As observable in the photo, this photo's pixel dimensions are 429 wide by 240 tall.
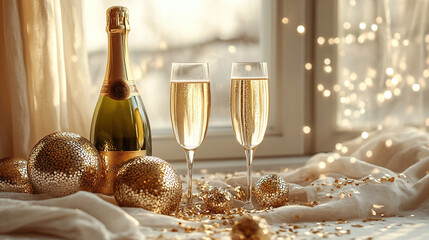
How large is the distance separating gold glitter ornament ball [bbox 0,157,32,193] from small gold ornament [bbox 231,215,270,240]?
1.52 ft

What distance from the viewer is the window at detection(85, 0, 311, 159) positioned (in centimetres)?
Answer: 139

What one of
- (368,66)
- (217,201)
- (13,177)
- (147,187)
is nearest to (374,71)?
(368,66)

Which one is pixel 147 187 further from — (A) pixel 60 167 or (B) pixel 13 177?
(B) pixel 13 177

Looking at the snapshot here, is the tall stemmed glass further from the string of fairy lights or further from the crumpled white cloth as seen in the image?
the string of fairy lights

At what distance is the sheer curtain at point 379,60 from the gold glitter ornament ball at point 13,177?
99 centimetres

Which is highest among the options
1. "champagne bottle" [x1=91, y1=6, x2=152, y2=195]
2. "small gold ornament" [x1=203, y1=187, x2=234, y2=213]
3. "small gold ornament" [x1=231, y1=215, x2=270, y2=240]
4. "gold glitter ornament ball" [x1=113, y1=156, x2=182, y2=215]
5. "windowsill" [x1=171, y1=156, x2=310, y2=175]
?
"champagne bottle" [x1=91, y1=6, x2=152, y2=195]

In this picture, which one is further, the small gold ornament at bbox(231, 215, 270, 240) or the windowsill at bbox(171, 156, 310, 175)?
the windowsill at bbox(171, 156, 310, 175)

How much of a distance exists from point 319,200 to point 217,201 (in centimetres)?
21

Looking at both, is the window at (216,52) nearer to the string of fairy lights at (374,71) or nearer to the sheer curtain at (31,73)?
the string of fairy lights at (374,71)

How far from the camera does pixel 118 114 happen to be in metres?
1.09

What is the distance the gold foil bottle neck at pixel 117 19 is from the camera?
996mm

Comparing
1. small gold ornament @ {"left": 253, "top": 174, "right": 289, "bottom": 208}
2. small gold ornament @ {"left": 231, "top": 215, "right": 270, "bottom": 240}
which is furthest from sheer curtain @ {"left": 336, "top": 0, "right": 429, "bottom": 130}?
small gold ornament @ {"left": 231, "top": 215, "right": 270, "bottom": 240}

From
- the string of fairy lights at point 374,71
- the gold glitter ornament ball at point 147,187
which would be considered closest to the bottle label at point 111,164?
the gold glitter ornament ball at point 147,187

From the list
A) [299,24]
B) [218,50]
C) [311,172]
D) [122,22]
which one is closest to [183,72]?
[122,22]
